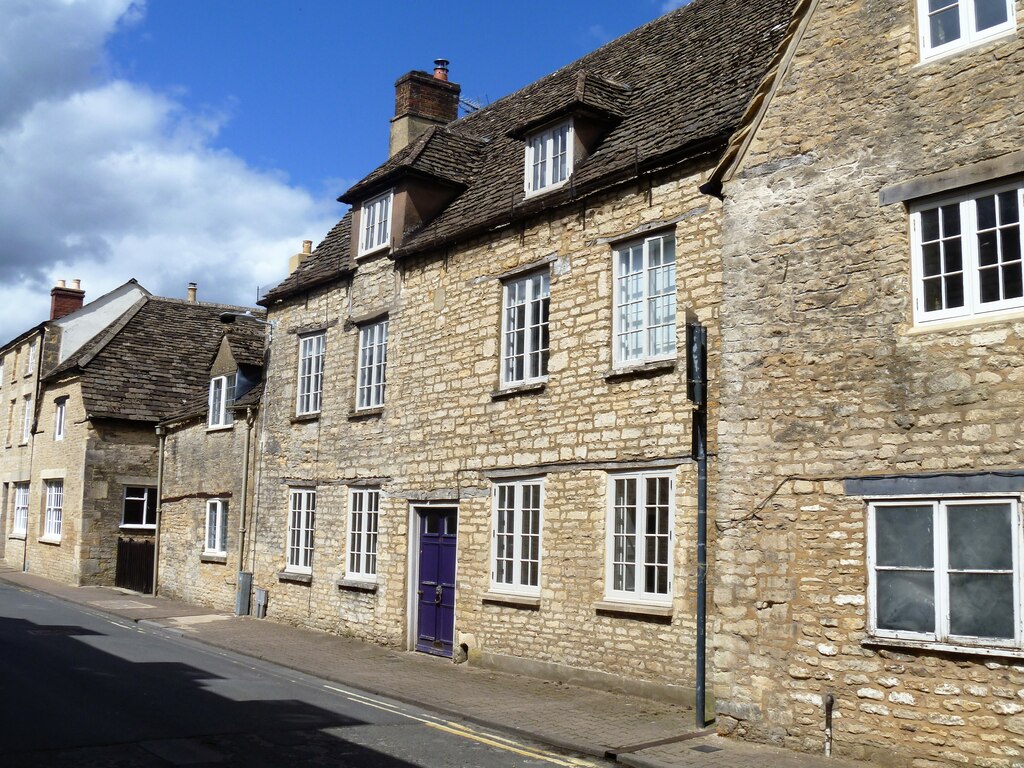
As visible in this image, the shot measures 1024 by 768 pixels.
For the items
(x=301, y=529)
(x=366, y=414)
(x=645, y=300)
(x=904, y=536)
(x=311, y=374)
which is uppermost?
(x=645, y=300)

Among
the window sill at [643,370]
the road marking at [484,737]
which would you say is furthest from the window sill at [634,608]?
the window sill at [643,370]

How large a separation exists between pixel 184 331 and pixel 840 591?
28.0m

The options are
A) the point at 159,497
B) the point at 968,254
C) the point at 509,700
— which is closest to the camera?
the point at 968,254

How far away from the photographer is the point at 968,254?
9.06m

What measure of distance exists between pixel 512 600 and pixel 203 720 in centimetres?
530

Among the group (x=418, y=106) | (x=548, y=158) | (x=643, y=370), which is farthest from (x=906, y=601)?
(x=418, y=106)

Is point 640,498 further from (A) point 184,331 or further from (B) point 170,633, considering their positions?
(A) point 184,331

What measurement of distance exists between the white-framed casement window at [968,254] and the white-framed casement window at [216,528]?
17.9m

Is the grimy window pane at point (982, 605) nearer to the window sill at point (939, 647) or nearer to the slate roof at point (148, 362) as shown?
the window sill at point (939, 647)

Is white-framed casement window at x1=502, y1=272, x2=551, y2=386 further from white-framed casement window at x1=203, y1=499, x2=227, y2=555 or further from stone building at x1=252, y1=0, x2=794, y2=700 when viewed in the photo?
white-framed casement window at x1=203, y1=499, x2=227, y2=555

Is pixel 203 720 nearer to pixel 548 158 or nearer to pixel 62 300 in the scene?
pixel 548 158

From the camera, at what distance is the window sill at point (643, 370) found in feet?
40.9

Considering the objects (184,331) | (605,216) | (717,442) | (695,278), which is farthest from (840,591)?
(184,331)

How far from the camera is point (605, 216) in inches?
546
